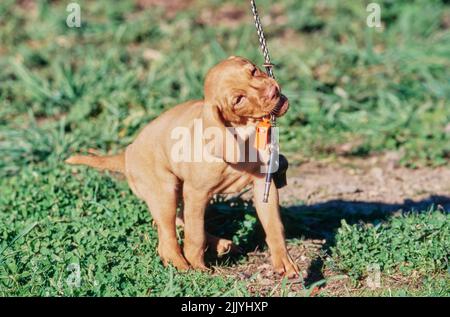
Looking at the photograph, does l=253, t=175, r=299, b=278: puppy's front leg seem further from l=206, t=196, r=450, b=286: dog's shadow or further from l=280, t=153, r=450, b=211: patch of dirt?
l=280, t=153, r=450, b=211: patch of dirt

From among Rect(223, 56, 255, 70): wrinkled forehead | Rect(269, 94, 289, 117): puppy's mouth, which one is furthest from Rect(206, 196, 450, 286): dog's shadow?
Rect(223, 56, 255, 70): wrinkled forehead

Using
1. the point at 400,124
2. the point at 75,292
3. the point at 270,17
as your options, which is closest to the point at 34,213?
the point at 75,292

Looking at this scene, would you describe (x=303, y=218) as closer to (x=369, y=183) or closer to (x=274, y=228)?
(x=369, y=183)

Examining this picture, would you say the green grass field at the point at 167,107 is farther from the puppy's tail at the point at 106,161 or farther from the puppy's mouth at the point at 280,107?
the puppy's mouth at the point at 280,107

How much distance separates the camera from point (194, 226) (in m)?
4.73

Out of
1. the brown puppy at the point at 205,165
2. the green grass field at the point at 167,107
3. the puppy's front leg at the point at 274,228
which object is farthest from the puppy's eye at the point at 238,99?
the green grass field at the point at 167,107

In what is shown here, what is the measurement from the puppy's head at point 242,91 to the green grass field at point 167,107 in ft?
3.01

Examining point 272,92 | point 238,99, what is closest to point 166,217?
point 238,99

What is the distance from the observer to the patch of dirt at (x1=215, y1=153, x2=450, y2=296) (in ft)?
16.4

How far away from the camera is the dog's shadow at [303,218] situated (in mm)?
5434

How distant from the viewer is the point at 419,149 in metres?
7.39

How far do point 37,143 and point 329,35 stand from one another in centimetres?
371

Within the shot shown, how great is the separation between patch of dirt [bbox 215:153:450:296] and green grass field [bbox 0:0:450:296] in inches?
4.1
